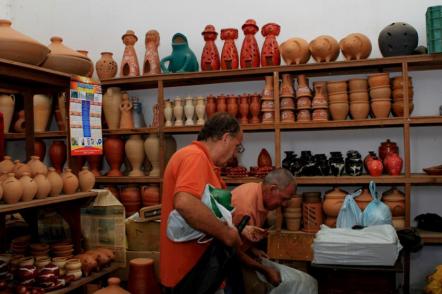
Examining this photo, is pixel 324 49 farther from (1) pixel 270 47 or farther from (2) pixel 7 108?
(2) pixel 7 108

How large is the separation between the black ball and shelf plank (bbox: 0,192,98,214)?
2375 millimetres

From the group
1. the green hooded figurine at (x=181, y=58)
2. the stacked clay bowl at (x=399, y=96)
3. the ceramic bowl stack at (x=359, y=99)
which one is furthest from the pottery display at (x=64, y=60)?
the stacked clay bowl at (x=399, y=96)

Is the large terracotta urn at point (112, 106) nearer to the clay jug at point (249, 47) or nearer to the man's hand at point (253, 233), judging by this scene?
the clay jug at point (249, 47)

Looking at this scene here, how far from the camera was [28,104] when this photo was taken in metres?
2.93

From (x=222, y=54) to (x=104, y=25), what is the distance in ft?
4.80

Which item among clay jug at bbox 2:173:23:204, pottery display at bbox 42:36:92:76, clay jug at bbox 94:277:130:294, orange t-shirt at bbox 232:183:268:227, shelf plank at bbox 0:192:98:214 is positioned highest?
pottery display at bbox 42:36:92:76

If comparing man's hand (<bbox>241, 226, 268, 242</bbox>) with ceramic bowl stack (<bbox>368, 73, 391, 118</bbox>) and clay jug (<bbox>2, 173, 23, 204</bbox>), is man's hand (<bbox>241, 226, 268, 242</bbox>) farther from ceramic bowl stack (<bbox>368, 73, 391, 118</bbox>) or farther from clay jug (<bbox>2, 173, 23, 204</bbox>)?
ceramic bowl stack (<bbox>368, 73, 391, 118</bbox>)

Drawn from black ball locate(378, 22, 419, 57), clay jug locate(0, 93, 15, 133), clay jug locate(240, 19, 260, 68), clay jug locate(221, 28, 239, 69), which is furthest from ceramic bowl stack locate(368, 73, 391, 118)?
clay jug locate(0, 93, 15, 133)

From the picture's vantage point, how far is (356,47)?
3590 millimetres

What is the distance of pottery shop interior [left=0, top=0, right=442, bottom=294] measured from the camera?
233 centimetres

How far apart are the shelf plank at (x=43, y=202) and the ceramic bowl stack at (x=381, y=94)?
2.18 meters

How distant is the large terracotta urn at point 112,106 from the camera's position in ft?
13.8

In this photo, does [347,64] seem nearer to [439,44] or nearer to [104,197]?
[439,44]

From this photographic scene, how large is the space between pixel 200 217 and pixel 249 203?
844 mm
